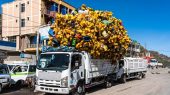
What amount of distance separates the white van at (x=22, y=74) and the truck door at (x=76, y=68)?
4.38 m

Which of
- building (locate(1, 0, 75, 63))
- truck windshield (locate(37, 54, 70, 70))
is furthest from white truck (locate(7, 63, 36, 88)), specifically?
building (locate(1, 0, 75, 63))

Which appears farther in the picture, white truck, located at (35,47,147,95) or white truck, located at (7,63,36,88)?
white truck, located at (7,63,36,88)

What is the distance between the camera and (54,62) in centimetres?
1667

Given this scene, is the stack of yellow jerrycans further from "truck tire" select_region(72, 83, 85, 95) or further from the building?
the building

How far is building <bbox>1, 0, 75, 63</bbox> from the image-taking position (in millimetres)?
49675

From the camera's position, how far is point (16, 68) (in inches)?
835

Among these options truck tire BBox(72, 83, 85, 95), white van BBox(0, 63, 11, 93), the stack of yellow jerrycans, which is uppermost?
the stack of yellow jerrycans

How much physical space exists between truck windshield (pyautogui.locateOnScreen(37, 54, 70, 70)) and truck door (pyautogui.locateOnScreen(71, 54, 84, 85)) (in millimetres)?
463

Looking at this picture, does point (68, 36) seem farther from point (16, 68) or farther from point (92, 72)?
point (16, 68)

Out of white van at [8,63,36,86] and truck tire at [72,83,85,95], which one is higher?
white van at [8,63,36,86]

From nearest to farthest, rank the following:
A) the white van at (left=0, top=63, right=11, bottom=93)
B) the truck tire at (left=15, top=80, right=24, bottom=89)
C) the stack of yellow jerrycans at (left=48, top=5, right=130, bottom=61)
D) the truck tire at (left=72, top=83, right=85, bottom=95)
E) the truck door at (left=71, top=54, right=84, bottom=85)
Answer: the truck door at (left=71, top=54, right=84, bottom=85), the truck tire at (left=72, top=83, right=85, bottom=95), the white van at (left=0, top=63, right=11, bottom=93), the stack of yellow jerrycans at (left=48, top=5, right=130, bottom=61), the truck tire at (left=15, top=80, right=24, bottom=89)

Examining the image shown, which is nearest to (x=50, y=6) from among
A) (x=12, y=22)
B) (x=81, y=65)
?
(x=12, y=22)

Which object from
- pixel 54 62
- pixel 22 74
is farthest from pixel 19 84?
pixel 54 62

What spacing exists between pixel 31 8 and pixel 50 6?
11.3 feet
